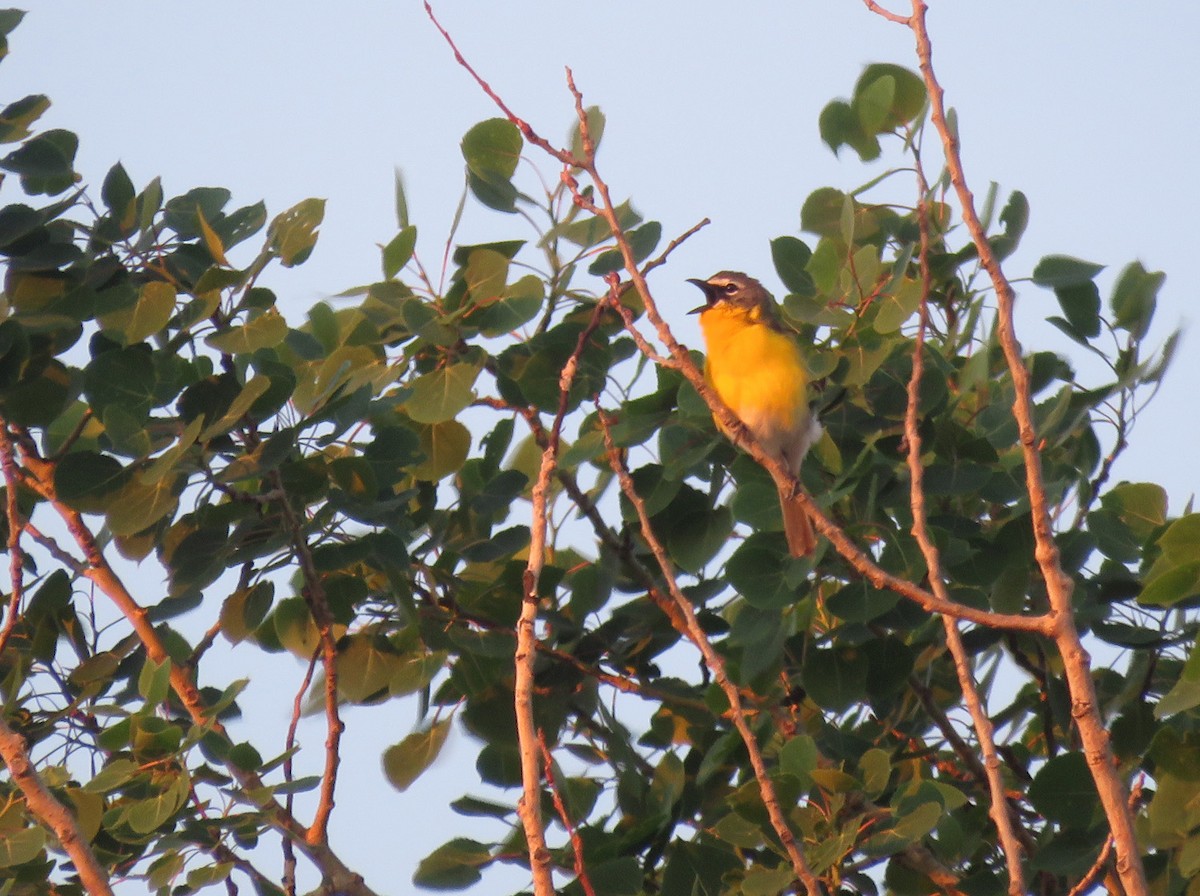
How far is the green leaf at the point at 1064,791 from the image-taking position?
392 cm

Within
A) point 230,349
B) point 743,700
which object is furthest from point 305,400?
point 743,700

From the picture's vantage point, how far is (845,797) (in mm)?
3801

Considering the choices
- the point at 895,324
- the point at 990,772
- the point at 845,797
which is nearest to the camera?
the point at 990,772

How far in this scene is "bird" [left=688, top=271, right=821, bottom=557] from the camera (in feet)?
20.3

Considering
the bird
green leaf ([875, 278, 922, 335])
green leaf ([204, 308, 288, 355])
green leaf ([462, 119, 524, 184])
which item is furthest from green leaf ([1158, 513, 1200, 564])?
green leaf ([204, 308, 288, 355])

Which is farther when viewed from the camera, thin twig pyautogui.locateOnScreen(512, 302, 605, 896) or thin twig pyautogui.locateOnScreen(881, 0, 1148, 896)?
thin twig pyautogui.locateOnScreen(512, 302, 605, 896)

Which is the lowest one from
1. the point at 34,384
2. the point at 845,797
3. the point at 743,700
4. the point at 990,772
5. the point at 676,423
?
the point at 990,772

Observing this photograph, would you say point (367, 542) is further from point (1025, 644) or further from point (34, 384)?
point (1025, 644)

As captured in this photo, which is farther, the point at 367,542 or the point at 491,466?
the point at 491,466

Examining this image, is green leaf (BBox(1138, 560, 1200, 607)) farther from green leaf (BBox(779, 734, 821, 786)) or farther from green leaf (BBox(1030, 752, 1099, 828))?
green leaf (BBox(779, 734, 821, 786))

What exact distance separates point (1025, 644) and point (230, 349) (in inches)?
100

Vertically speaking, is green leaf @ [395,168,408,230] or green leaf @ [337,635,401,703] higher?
green leaf @ [395,168,408,230]

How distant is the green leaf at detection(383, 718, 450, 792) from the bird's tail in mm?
1218

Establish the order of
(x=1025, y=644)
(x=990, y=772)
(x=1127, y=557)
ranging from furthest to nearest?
(x=1025, y=644)
(x=1127, y=557)
(x=990, y=772)
